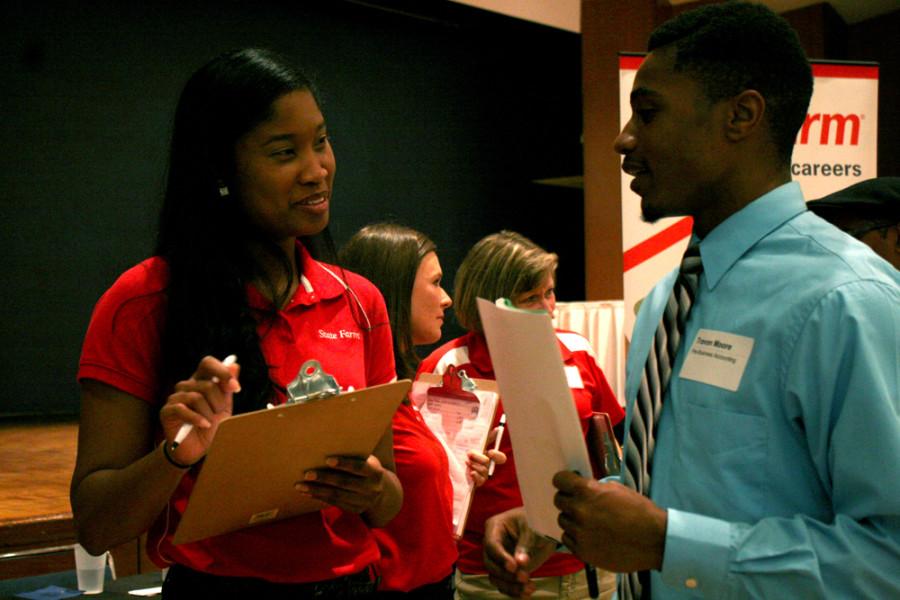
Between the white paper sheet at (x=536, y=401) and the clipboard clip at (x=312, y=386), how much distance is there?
22cm

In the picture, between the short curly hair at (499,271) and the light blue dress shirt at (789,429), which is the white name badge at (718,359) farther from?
the short curly hair at (499,271)

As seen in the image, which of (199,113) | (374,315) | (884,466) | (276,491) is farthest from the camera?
(374,315)

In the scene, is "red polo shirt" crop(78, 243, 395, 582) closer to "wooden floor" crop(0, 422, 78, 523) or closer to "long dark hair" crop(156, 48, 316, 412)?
"long dark hair" crop(156, 48, 316, 412)

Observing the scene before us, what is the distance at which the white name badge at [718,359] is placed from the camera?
1.05m

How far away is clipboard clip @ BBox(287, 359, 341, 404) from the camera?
1.16 metres

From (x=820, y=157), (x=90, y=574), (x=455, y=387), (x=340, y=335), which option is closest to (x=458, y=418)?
(x=455, y=387)

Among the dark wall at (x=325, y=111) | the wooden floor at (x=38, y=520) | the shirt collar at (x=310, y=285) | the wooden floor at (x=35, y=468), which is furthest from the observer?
the dark wall at (x=325, y=111)

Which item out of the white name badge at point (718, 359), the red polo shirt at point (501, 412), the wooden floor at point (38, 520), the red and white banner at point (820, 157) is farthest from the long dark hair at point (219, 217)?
the red and white banner at point (820, 157)

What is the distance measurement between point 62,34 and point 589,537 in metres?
5.57

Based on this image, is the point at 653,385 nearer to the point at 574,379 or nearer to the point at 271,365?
the point at 271,365

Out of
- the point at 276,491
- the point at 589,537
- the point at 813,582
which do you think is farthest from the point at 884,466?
the point at 276,491

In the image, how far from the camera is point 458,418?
234 centimetres

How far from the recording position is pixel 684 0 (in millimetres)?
6059

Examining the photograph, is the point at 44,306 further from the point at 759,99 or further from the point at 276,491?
the point at 759,99
